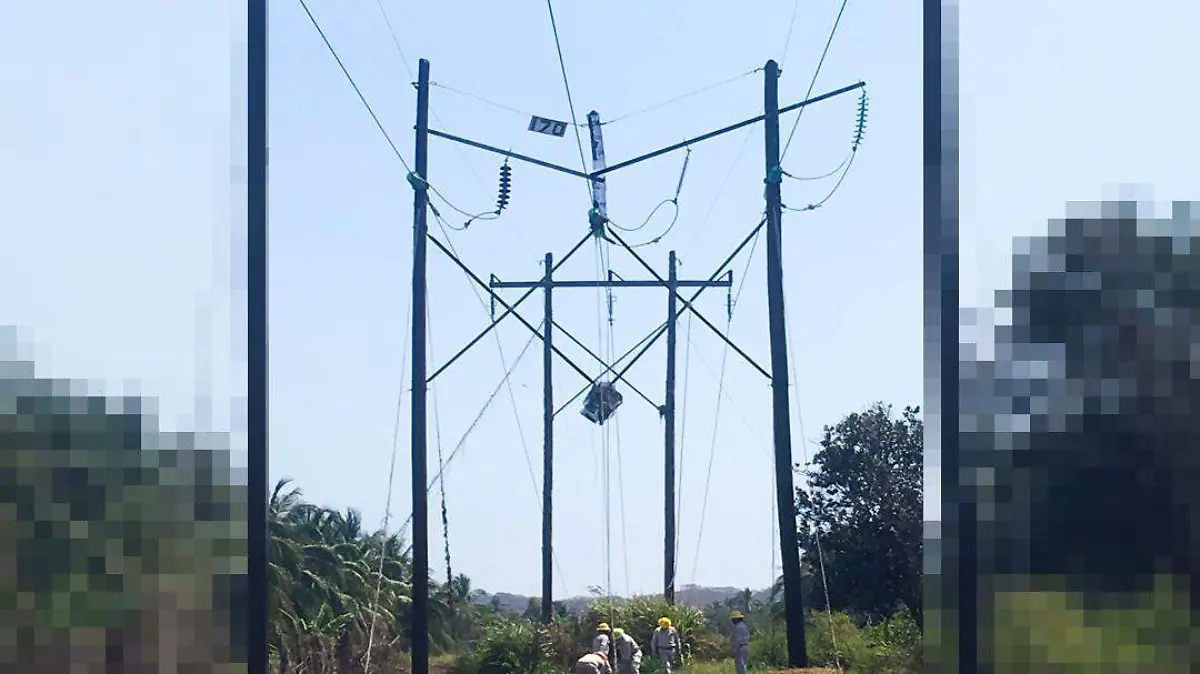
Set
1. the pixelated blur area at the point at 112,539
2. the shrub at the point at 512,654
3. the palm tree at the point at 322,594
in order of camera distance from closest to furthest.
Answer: the pixelated blur area at the point at 112,539, the palm tree at the point at 322,594, the shrub at the point at 512,654

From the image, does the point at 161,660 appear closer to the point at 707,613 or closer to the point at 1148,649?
the point at 1148,649

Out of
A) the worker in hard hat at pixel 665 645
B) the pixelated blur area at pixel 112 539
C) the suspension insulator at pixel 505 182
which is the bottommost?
the worker in hard hat at pixel 665 645

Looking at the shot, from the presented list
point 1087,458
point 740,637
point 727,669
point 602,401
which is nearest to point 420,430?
point 740,637

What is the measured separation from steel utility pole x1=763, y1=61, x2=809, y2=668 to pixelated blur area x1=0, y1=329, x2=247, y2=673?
12371mm

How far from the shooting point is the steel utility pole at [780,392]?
22.5 metres

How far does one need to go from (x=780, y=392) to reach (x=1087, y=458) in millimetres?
11361

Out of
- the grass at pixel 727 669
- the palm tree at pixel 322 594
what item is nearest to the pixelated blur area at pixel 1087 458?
the grass at pixel 727 669

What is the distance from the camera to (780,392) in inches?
904

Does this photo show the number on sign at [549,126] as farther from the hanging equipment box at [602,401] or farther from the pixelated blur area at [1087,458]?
the pixelated blur area at [1087,458]

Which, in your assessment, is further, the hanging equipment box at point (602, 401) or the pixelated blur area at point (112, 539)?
the hanging equipment box at point (602, 401)

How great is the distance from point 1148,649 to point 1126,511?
58.0 inches

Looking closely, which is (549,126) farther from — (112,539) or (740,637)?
(112,539)

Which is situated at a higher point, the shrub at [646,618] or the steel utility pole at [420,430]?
the steel utility pole at [420,430]

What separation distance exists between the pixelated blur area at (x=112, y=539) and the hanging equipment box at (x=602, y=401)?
2117cm
